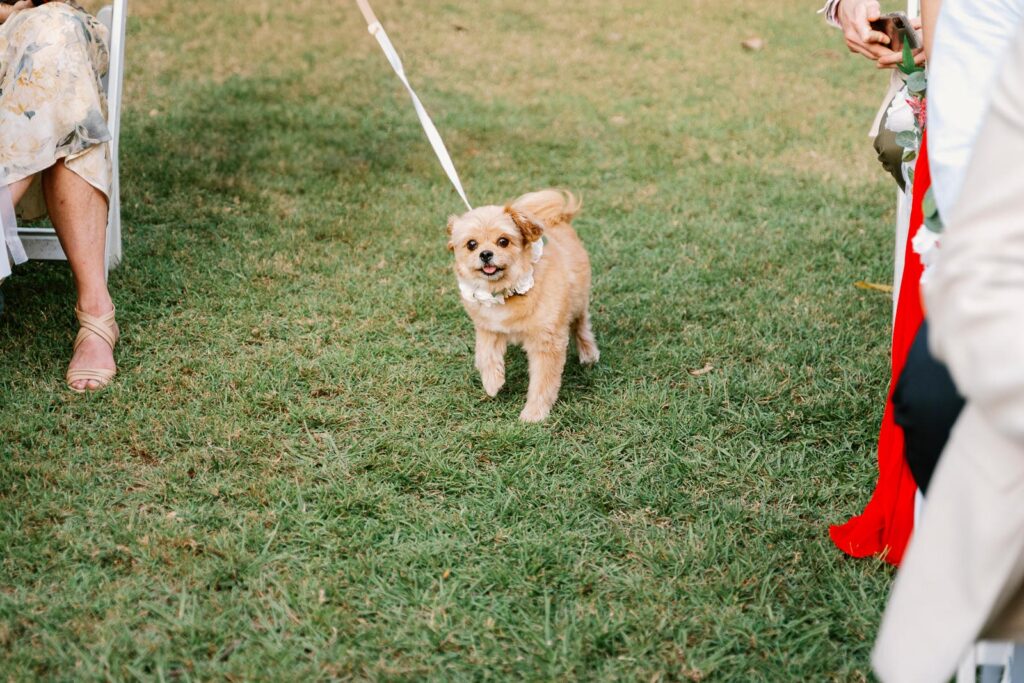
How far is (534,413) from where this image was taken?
3.27 metres

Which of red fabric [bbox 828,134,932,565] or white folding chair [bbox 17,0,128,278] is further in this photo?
white folding chair [bbox 17,0,128,278]

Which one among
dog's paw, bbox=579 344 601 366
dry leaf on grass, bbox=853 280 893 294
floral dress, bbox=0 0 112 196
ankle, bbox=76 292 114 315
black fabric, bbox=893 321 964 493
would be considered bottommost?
dry leaf on grass, bbox=853 280 893 294

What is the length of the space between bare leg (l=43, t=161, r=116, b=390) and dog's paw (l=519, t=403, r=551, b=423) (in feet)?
4.86

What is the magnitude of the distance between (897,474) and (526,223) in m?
1.45

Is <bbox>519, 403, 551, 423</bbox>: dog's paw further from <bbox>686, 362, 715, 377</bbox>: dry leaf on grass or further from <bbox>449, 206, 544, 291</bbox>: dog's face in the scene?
<bbox>686, 362, 715, 377</bbox>: dry leaf on grass

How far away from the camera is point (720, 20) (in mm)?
9344

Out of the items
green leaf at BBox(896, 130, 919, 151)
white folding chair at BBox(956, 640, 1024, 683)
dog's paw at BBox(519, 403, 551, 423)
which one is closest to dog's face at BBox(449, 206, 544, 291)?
dog's paw at BBox(519, 403, 551, 423)

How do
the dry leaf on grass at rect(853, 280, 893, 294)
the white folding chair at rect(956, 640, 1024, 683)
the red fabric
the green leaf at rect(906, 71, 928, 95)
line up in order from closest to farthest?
the white folding chair at rect(956, 640, 1024, 683) → the red fabric → the green leaf at rect(906, 71, 928, 95) → the dry leaf on grass at rect(853, 280, 893, 294)

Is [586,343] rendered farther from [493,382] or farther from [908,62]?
[908,62]

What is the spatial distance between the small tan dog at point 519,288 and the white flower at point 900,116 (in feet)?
3.89

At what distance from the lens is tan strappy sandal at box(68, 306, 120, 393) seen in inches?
130

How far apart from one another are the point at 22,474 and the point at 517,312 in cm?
161

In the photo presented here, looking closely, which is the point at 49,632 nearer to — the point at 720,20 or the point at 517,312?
the point at 517,312

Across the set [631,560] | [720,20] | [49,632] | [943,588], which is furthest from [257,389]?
[720,20]
